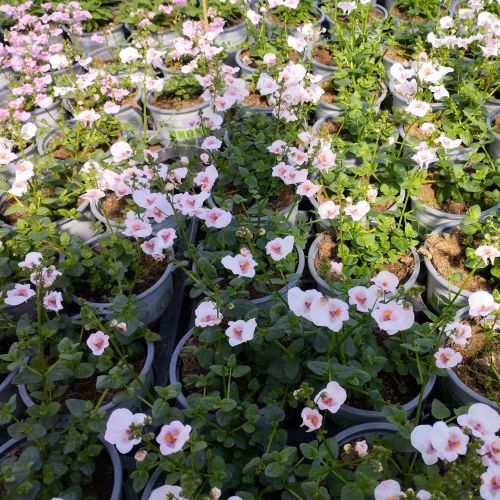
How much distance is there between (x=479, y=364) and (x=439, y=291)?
31cm

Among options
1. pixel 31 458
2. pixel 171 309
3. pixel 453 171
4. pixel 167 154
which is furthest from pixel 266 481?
pixel 167 154

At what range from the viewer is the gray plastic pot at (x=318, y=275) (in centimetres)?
176

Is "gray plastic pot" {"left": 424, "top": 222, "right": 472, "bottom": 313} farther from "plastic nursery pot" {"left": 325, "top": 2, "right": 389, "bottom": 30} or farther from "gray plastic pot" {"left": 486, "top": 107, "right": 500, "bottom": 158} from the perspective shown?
"plastic nursery pot" {"left": 325, "top": 2, "right": 389, "bottom": 30}

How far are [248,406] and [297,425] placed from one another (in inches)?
15.0

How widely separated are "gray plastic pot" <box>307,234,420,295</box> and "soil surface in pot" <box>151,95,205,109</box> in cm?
129

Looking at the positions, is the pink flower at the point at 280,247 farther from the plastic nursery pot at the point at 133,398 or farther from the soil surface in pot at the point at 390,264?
the plastic nursery pot at the point at 133,398

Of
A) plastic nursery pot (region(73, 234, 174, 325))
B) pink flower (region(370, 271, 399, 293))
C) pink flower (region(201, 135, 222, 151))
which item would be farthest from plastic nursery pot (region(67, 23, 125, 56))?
pink flower (region(370, 271, 399, 293))

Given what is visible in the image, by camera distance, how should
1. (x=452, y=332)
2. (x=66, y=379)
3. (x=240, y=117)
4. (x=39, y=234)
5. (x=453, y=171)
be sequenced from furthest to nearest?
(x=240, y=117) < (x=453, y=171) < (x=39, y=234) < (x=66, y=379) < (x=452, y=332)

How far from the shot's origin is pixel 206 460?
4.09 ft

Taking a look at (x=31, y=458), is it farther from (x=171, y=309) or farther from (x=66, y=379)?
(x=171, y=309)

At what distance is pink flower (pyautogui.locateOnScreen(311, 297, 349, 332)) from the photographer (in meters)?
1.21

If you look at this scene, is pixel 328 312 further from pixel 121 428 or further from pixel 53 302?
pixel 53 302

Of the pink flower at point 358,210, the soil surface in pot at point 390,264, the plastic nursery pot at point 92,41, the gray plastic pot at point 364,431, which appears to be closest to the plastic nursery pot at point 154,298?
the soil surface in pot at point 390,264

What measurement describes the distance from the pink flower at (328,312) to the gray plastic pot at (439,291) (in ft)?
1.93
